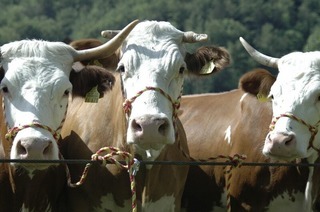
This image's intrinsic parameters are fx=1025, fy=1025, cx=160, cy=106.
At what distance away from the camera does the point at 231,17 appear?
2879 inches

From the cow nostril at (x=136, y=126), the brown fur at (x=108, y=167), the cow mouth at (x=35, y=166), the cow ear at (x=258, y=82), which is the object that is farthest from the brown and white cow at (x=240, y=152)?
the cow mouth at (x=35, y=166)

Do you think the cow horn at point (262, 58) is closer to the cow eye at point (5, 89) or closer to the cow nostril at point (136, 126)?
the cow nostril at point (136, 126)

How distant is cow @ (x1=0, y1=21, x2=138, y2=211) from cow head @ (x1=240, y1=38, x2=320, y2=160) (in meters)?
1.44

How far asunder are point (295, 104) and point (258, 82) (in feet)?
3.27

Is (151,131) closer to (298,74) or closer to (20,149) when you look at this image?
(20,149)

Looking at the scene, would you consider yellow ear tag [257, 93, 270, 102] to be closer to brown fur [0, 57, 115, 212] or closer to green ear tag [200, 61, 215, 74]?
green ear tag [200, 61, 215, 74]

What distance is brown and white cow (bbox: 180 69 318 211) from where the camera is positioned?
970cm

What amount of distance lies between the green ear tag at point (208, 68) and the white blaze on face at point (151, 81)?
0.34 metres

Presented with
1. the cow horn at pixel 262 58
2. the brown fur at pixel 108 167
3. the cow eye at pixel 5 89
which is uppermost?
the cow eye at pixel 5 89

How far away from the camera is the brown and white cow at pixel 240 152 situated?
31.8 ft

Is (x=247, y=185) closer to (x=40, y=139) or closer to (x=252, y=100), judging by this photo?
(x=252, y=100)

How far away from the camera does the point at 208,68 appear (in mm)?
9203

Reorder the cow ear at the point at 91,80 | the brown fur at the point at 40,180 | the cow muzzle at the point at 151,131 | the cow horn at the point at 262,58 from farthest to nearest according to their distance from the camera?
1. the cow horn at the point at 262,58
2. the cow ear at the point at 91,80
3. the brown fur at the point at 40,180
4. the cow muzzle at the point at 151,131

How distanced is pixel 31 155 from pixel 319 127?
270cm
